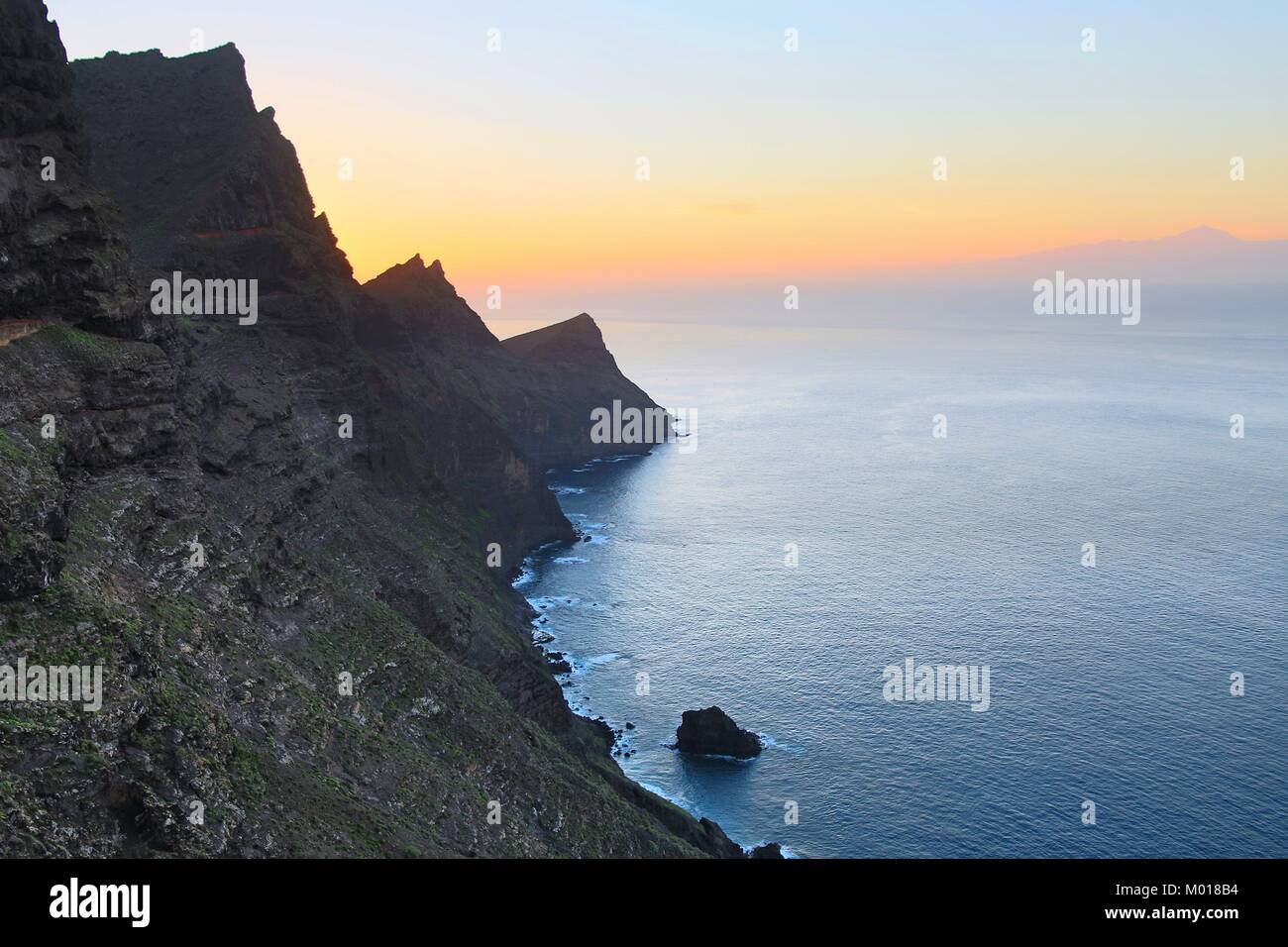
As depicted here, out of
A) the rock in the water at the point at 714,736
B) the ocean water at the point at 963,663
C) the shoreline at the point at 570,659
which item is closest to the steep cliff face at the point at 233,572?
the shoreline at the point at 570,659

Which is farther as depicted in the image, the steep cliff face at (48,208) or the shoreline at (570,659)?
the shoreline at (570,659)

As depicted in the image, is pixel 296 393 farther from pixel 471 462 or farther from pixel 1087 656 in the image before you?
pixel 1087 656

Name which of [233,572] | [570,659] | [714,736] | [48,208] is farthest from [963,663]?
[48,208]

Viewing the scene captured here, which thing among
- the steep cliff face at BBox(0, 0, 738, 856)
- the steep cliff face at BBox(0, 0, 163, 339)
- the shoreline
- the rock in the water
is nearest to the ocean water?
the shoreline

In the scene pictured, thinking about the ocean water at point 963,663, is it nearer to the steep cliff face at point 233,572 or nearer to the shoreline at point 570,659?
the shoreline at point 570,659

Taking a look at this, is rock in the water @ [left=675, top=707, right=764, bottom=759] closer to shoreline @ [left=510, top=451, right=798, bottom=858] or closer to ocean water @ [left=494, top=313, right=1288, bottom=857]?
ocean water @ [left=494, top=313, right=1288, bottom=857]

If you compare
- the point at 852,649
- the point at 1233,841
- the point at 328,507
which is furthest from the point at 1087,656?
the point at 328,507
